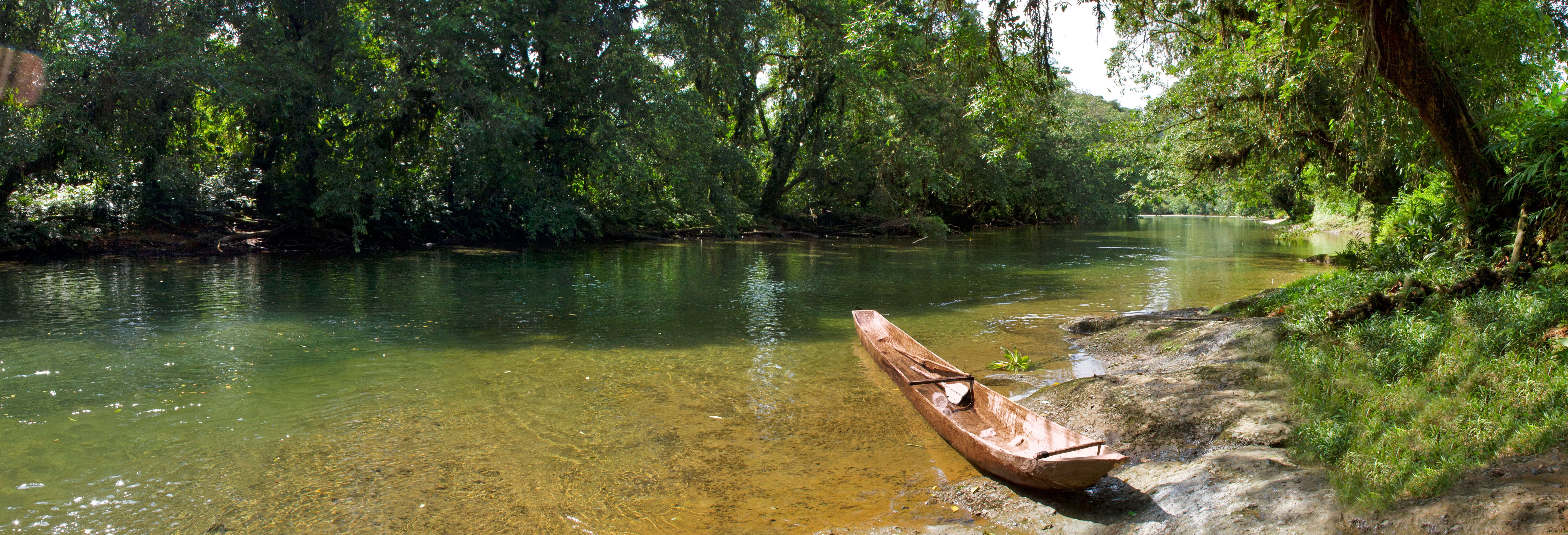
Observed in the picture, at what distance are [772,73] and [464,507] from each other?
92.3 ft

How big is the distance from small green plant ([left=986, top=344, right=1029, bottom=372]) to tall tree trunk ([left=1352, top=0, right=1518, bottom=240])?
3.77 metres

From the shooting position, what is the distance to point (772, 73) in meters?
31.3

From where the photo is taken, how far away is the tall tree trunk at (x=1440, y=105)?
6.66 metres

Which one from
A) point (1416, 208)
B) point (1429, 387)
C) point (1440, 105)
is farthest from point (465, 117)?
point (1429, 387)

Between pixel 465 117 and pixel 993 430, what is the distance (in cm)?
1939

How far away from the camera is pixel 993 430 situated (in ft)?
17.0

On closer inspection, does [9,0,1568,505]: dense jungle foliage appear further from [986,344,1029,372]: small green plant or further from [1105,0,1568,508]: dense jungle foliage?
[986,344,1029,372]: small green plant

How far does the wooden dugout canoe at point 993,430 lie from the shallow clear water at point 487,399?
0.21 meters

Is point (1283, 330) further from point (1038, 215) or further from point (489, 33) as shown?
point (1038, 215)

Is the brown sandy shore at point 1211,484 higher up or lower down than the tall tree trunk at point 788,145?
lower down

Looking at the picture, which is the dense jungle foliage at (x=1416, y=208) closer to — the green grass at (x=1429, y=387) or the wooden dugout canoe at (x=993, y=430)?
the green grass at (x=1429, y=387)

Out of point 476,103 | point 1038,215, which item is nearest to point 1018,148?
point 476,103

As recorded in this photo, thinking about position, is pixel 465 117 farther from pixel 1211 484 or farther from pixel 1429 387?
pixel 1429 387

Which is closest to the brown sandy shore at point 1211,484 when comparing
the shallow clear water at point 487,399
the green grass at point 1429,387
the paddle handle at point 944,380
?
the green grass at point 1429,387
